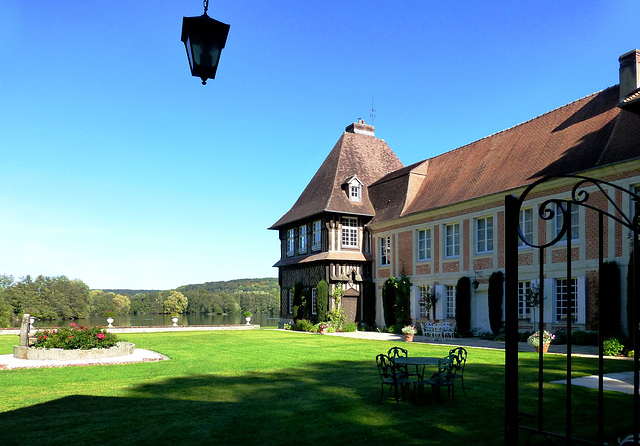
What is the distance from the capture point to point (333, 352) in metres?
16.7

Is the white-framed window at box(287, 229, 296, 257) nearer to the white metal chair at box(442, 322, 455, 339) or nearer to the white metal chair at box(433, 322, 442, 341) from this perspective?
the white metal chair at box(433, 322, 442, 341)

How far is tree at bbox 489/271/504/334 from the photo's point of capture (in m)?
20.7

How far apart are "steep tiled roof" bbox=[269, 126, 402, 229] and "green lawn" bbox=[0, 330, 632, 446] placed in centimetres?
1767

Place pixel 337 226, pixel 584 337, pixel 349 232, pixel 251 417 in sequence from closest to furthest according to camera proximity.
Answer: pixel 251 417 < pixel 584 337 < pixel 337 226 < pixel 349 232

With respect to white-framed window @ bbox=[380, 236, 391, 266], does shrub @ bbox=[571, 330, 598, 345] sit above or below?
below

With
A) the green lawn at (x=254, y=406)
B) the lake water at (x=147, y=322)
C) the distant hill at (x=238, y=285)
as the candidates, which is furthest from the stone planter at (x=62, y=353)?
the distant hill at (x=238, y=285)

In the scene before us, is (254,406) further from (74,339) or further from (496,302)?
(496,302)

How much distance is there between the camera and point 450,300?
24156mm

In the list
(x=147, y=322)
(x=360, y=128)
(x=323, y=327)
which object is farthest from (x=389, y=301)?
(x=147, y=322)

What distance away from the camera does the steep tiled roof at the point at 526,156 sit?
17.9 metres

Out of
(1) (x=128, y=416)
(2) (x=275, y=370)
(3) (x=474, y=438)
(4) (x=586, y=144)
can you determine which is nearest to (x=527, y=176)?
(4) (x=586, y=144)

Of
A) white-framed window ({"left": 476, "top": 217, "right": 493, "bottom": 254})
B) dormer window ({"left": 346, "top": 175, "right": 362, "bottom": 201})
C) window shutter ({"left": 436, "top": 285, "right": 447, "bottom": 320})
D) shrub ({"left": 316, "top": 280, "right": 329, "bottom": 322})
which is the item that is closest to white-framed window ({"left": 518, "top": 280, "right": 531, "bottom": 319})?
white-framed window ({"left": 476, "top": 217, "right": 493, "bottom": 254})

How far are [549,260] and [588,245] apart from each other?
162cm

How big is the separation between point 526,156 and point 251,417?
702 inches
